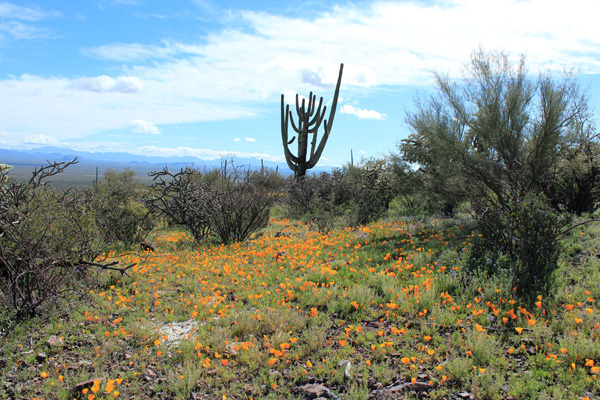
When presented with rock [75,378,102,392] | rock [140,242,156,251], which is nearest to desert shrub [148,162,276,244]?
rock [140,242,156,251]

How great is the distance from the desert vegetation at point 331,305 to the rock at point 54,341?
2 centimetres

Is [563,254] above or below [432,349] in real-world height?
above

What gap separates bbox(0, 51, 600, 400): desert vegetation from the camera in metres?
3.33

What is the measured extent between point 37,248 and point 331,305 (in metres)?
3.48

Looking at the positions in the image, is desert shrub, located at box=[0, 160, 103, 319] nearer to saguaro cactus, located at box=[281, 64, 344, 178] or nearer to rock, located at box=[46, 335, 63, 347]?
rock, located at box=[46, 335, 63, 347]

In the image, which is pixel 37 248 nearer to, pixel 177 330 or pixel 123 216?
pixel 177 330

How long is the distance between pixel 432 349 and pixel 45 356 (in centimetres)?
372

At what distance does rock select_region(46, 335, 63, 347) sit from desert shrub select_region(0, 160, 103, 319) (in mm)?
459

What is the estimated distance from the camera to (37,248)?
444cm

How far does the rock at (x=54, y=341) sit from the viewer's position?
154 inches

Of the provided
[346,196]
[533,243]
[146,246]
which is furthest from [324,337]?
[346,196]

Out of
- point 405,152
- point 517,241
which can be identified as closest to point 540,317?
point 517,241

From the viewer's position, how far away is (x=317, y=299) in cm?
493

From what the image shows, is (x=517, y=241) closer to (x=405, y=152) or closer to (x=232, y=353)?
(x=232, y=353)
